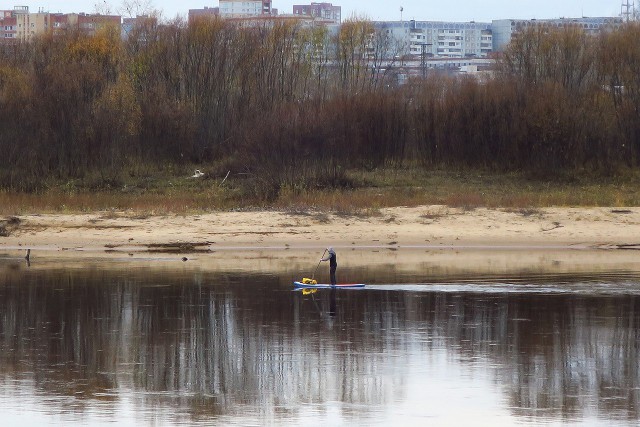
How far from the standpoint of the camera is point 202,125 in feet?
143

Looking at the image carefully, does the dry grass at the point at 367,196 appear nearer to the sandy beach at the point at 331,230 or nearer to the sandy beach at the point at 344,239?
the sandy beach at the point at 331,230

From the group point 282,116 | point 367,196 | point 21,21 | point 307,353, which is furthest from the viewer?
point 21,21

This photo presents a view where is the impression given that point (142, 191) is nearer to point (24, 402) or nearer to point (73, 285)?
point (73, 285)

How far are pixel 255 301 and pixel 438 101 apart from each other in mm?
22456

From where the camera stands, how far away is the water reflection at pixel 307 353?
12867 millimetres

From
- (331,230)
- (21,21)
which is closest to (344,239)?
(331,230)

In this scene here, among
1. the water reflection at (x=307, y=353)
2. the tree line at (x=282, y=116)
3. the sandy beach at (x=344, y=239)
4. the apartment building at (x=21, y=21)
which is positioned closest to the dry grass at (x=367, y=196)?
the sandy beach at (x=344, y=239)

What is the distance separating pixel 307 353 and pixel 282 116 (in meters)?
22.2

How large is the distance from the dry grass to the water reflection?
370 inches

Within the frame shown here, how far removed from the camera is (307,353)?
1571 cm

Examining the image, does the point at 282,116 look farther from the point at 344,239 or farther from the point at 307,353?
the point at 307,353

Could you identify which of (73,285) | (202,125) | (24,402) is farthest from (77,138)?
(24,402)

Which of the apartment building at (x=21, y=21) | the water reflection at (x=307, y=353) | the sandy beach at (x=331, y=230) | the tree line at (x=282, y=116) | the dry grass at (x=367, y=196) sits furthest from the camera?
the apartment building at (x=21, y=21)

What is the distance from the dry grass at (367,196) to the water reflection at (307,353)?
30.8 feet
